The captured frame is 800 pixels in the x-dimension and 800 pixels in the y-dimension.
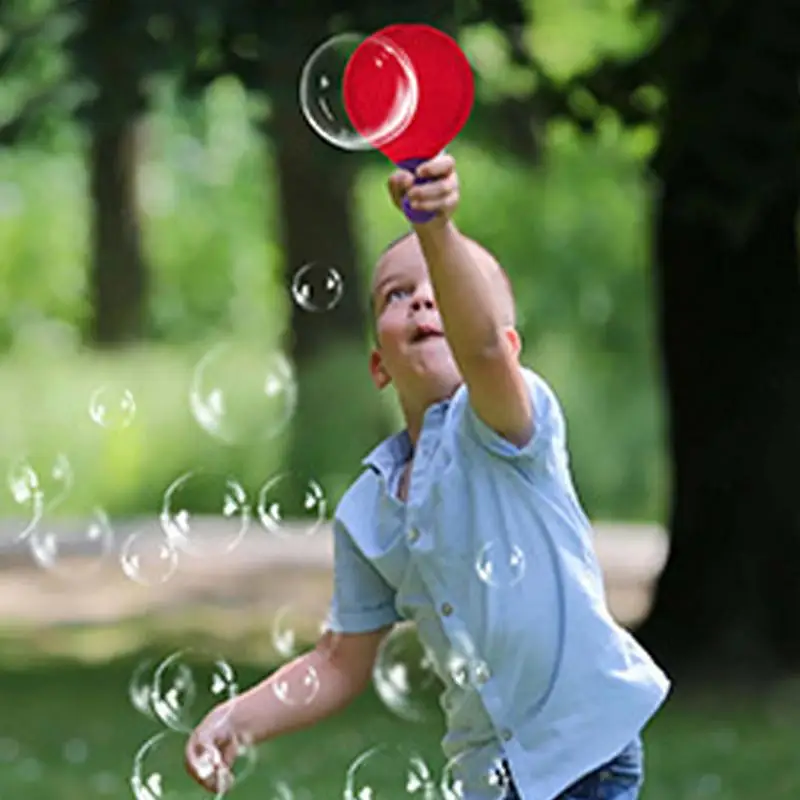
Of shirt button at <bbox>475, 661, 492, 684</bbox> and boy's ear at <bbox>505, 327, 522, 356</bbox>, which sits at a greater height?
boy's ear at <bbox>505, 327, 522, 356</bbox>

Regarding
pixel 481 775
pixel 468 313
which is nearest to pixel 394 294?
pixel 468 313

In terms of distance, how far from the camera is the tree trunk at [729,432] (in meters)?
8.84

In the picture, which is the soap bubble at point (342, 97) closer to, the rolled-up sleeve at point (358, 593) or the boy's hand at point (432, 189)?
the boy's hand at point (432, 189)

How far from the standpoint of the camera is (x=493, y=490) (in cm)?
328

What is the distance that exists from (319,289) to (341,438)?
12.9m

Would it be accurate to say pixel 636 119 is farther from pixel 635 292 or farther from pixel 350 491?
pixel 635 292

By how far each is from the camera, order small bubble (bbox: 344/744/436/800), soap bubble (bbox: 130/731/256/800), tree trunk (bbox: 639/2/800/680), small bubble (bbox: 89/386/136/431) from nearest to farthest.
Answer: soap bubble (bbox: 130/731/256/800) < small bubble (bbox: 344/744/436/800) < small bubble (bbox: 89/386/136/431) < tree trunk (bbox: 639/2/800/680)

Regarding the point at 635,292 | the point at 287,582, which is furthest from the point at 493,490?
the point at 635,292

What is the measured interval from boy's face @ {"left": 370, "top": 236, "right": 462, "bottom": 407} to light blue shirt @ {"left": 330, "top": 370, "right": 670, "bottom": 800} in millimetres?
35

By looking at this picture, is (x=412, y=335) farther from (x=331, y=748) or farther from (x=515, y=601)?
(x=331, y=748)

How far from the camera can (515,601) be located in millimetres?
3240

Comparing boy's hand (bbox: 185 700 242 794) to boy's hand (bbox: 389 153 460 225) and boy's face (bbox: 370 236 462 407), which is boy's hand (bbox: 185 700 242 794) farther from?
boy's hand (bbox: 389 153 460 225)

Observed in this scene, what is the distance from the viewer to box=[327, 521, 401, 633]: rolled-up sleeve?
3447mm

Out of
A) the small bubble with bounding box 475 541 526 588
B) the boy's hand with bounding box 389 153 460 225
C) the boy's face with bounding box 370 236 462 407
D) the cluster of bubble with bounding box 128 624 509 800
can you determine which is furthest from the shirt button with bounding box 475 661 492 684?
the boy's hand with bounding box 389 153 460 225
